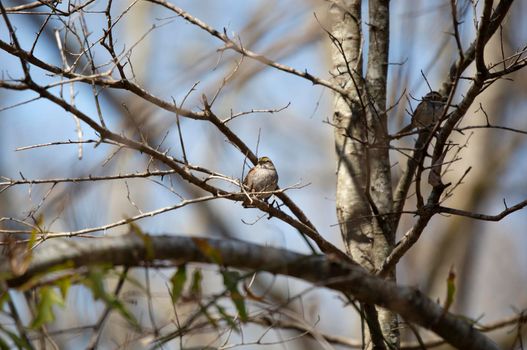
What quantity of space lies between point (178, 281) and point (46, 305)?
43 cm

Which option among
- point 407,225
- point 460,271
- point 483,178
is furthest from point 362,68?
point 460,271

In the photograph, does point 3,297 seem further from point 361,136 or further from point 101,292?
point 361,136

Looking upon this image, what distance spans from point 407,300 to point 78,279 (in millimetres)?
1166

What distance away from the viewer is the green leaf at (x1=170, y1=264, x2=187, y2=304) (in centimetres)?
226

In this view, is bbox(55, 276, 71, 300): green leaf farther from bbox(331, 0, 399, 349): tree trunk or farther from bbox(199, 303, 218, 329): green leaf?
bbox(331, 0, 399, 349): tree trunk

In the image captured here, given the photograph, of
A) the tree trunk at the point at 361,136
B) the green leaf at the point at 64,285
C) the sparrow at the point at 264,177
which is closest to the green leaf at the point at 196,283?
the green leaf at the point at 64,285

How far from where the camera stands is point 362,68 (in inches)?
181

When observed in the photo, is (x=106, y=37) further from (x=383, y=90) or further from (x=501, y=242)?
(x=501, y=242)

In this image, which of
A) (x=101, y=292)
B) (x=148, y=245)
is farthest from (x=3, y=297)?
(x=148, y=245)

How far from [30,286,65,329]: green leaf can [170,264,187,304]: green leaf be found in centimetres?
37

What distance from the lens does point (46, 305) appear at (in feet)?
6.93

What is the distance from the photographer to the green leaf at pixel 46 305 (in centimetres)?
208

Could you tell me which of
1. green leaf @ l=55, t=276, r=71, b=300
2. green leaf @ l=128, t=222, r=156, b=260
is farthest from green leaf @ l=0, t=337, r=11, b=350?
green leaf @ l=128, t=222, r=156, b=260

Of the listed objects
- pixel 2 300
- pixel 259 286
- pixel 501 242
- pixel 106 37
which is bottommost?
pixel 2 300
